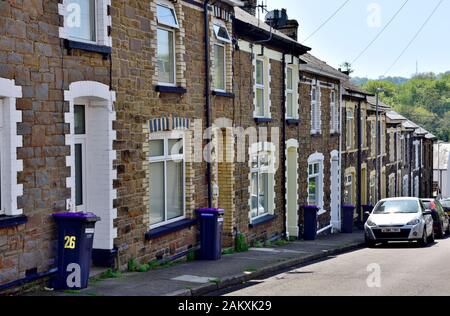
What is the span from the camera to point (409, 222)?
65.6 feet

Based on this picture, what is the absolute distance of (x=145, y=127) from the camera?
1293 cm

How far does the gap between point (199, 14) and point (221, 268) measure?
5673mm

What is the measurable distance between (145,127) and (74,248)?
11.3 feet

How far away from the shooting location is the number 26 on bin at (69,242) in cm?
1015

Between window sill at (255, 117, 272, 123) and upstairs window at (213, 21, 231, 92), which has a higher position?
upstairs window at (213, 21, 231, 92)

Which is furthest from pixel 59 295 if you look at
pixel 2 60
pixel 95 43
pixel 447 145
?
pixel 447 145

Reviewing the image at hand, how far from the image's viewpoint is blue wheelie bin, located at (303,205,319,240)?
2341 cm

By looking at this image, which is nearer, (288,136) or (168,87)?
(168,87)

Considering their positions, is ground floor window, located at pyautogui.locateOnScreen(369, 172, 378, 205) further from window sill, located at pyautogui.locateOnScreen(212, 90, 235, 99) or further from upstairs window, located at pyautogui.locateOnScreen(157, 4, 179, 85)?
upstairs window, located at pyautogui.locateOnScreen(157, 4, 179, 85)

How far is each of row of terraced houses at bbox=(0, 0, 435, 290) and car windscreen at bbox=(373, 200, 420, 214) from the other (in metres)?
2.93

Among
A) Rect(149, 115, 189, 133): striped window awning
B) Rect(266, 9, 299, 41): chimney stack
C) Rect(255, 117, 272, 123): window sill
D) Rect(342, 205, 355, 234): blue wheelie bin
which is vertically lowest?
Rect(342, 205, 355, 234): blue wheelie bin

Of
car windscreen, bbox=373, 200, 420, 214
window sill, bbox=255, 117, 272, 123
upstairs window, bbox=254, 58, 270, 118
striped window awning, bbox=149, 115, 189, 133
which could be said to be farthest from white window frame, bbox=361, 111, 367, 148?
striped window awning, bbox=149, 115, 189, 133

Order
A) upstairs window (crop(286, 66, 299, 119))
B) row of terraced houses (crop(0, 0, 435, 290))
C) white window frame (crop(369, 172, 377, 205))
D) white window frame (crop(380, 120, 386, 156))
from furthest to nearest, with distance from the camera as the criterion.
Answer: white window frame (crop(380, 120, 386, 156)), white window frame (crop(369, 172, 377, 205)), upstairs window (crop(286, 66, 299, 119)), row of terraced houses (crop(0, 0, 435, 290))
